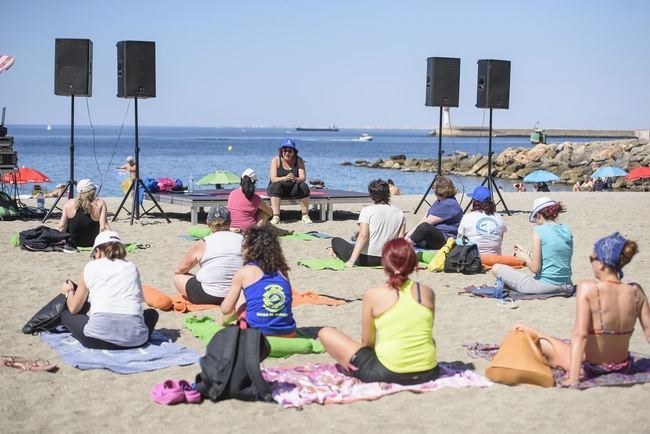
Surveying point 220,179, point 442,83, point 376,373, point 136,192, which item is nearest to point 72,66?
point 136,192

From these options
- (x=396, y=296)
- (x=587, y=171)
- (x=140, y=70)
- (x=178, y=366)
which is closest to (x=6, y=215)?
(x=140, y=70)

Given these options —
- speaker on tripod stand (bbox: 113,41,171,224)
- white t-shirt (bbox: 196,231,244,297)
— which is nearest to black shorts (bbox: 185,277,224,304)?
white t-shirt (bbox: 196,231,244,297)

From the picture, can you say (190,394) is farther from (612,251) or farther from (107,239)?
(612,251)

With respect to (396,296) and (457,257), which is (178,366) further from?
(457,257)

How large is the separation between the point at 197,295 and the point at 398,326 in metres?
2.74

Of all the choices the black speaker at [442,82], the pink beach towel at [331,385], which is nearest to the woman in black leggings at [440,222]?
the pink beach towel at [331,385]

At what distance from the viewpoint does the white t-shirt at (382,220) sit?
8781 mm

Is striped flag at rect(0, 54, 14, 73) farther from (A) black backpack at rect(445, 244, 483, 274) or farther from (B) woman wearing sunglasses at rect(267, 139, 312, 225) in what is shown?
(A) black backpack at rect(445, 244, 483, 274)

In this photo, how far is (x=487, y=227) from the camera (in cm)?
911

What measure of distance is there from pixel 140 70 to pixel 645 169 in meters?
18.9

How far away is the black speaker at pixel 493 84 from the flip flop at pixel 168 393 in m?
11.2

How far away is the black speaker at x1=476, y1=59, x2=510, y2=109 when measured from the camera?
15.2 metres

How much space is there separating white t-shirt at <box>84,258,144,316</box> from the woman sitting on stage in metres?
3.95

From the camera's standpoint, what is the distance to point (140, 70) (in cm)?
1332
